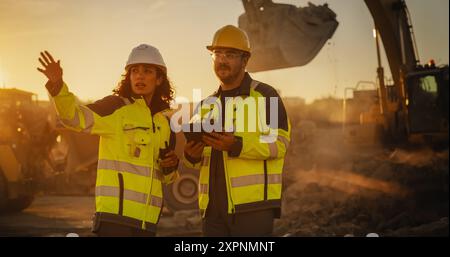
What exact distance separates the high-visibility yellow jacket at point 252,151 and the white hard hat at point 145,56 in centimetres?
52

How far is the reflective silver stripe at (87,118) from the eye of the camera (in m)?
3.39

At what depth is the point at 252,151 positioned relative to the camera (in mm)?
3533

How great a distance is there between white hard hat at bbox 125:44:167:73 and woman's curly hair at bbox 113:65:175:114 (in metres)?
0.07

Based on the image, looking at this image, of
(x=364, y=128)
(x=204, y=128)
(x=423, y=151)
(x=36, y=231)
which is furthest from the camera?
(x=364, y=128)

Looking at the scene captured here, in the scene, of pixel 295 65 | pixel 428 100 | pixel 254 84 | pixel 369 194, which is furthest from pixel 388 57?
pixel 254 84

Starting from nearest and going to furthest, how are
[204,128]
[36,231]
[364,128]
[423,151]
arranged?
[204,128] → [36,231] → [423,151] → [364,128]

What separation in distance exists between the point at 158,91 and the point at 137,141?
0.55 m

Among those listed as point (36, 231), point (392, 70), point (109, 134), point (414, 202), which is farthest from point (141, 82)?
point (392, 70)

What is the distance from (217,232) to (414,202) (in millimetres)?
8109

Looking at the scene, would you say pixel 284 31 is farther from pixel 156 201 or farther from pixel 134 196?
pixel 134 196

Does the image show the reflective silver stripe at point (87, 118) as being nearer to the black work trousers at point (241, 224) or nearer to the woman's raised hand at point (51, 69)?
the woman's raised hand at point (51, 69)

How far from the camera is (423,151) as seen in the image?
1315cm

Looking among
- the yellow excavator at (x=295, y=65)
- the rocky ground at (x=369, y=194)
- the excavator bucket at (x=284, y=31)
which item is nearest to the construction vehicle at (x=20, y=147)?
the yellow excavator at (x=295, y=65)

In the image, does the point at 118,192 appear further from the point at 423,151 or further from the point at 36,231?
the point at 423,151
